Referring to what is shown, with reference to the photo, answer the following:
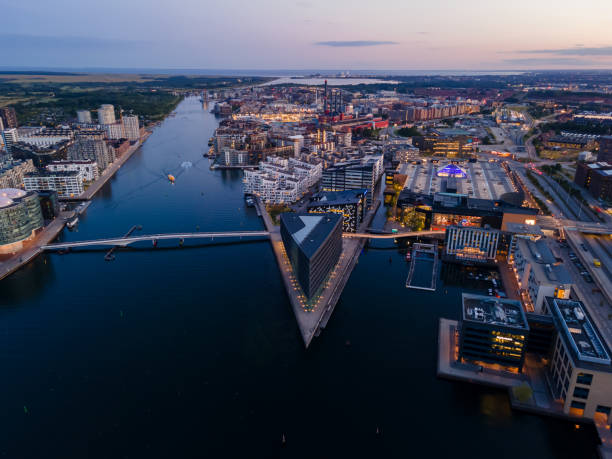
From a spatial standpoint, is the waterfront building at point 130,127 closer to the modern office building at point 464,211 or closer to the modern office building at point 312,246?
the modern office building at point 464,211

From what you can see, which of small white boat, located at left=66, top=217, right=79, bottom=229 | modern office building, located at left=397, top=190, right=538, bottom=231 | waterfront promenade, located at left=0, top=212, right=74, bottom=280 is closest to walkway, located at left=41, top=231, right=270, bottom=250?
waterfront promenade, located at left=0, top=212, right=74, bottom=280

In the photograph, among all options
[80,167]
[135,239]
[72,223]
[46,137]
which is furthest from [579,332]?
[46,137]

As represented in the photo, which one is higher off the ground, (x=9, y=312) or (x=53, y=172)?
(x=53, y=172)

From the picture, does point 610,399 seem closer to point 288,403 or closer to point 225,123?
point 288,403

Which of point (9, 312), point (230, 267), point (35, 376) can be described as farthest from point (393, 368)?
point (9, 312)

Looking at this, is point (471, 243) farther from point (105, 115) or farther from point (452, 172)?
point (105, 115)

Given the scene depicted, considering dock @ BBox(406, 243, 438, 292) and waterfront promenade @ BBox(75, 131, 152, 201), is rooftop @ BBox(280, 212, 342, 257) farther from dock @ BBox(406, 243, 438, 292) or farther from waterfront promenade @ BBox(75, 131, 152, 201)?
waterfront promenade @ BBox(75, 131, 152, 201)

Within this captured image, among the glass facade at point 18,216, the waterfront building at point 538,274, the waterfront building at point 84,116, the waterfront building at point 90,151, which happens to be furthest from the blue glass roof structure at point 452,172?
the waterfront building at point 84,116
